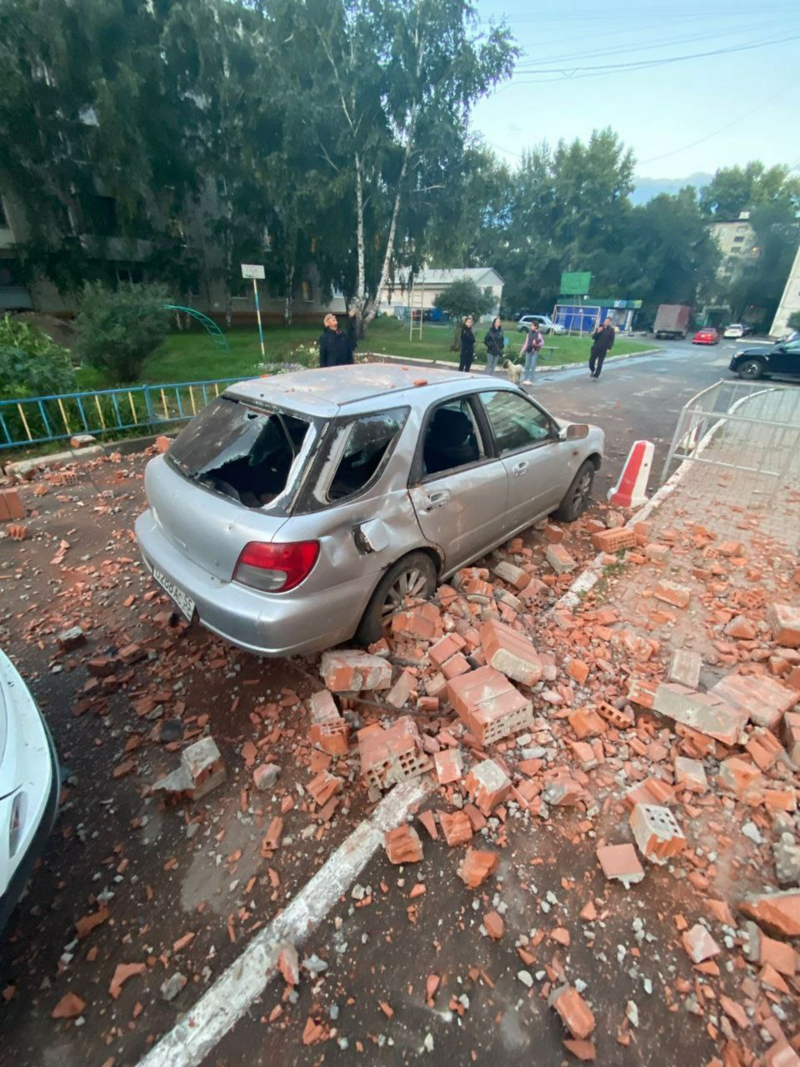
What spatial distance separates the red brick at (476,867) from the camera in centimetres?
203

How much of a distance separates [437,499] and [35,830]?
8.20 ft

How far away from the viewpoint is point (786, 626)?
3242 millimetres

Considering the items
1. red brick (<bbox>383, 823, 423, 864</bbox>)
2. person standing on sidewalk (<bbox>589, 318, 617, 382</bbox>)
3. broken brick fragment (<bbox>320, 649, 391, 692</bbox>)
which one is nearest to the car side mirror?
broken brick fragment (<bbox>320, 649, 391, 692</bbox>)

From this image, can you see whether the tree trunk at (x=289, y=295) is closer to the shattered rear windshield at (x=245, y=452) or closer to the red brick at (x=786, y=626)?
the shattered rear windshield at (x=245, y=452)

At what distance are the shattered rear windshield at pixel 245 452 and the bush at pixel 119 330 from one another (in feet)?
26.7

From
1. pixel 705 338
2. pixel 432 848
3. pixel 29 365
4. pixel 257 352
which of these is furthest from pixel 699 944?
pixel 705 338

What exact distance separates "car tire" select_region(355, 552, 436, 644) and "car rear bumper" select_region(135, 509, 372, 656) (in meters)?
0.12

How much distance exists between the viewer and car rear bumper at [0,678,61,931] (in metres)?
1.61

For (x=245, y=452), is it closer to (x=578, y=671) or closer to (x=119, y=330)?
(x=578, y=671)

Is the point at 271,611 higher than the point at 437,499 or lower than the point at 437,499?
lower

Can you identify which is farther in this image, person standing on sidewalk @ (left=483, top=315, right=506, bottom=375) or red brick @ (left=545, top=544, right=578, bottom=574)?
person standing on sidewalk @ (left=483, top=315, right=506, bottom=375)

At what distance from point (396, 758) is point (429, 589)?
4.17 ft

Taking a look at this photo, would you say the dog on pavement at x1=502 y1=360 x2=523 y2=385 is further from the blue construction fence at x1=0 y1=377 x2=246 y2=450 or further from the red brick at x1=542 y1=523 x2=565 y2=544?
the red brick at x1=542 y1=523 x2=565 y2=544

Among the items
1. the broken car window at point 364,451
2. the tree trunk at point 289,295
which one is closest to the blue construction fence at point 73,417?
the broken car window at point 364,451
